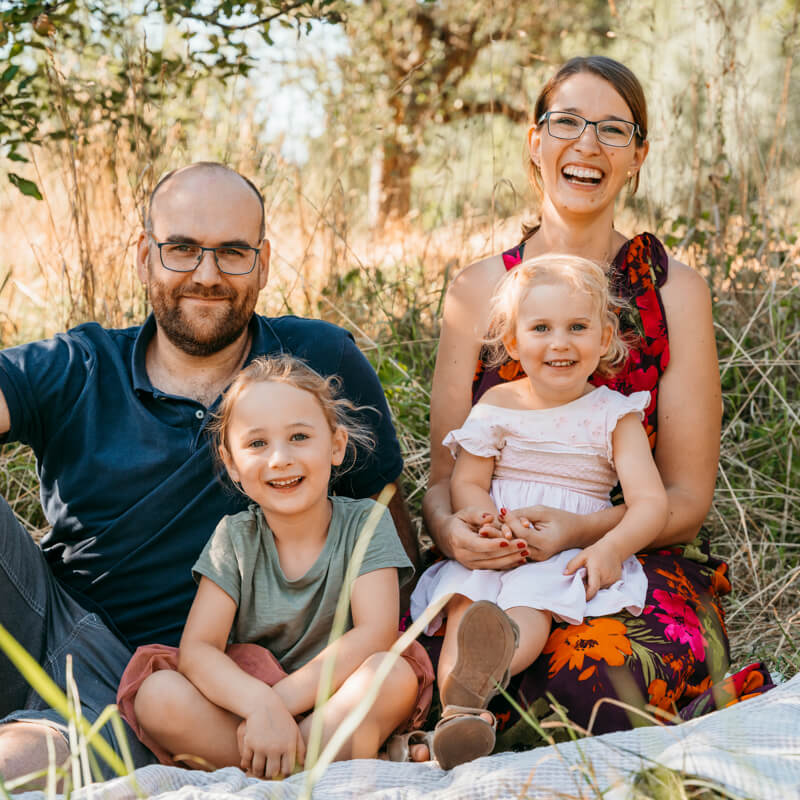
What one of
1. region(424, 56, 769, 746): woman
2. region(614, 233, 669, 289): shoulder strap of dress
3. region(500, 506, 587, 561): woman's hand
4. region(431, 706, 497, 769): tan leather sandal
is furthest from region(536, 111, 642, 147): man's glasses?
region(431, 706, 497, 769): tan leather sandal

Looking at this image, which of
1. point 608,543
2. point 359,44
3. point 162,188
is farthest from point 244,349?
point 359,44

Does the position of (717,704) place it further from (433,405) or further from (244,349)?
(244,349)

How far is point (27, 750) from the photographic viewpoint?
1917mm

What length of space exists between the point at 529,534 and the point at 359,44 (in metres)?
7.38

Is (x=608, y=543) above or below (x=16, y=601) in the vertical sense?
above

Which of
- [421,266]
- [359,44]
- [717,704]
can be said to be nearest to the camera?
[717,704]

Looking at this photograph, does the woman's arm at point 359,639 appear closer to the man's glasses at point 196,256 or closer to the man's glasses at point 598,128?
the man's glasses at point 196,256

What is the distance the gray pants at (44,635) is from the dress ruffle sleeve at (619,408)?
1276mm

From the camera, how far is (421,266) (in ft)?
14.2

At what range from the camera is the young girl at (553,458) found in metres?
2.21

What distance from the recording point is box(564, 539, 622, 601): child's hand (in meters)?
2.21

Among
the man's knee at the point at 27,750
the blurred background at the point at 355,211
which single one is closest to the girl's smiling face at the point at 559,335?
the blurred background at the point at 355,211

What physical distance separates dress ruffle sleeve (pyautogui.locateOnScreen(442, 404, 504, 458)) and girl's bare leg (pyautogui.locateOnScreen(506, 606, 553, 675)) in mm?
466

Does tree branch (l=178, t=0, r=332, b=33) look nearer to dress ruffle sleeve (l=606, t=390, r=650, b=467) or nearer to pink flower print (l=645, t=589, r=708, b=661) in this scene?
dress ruffle sleeve (l=606, t=390, r=650, b=467)
